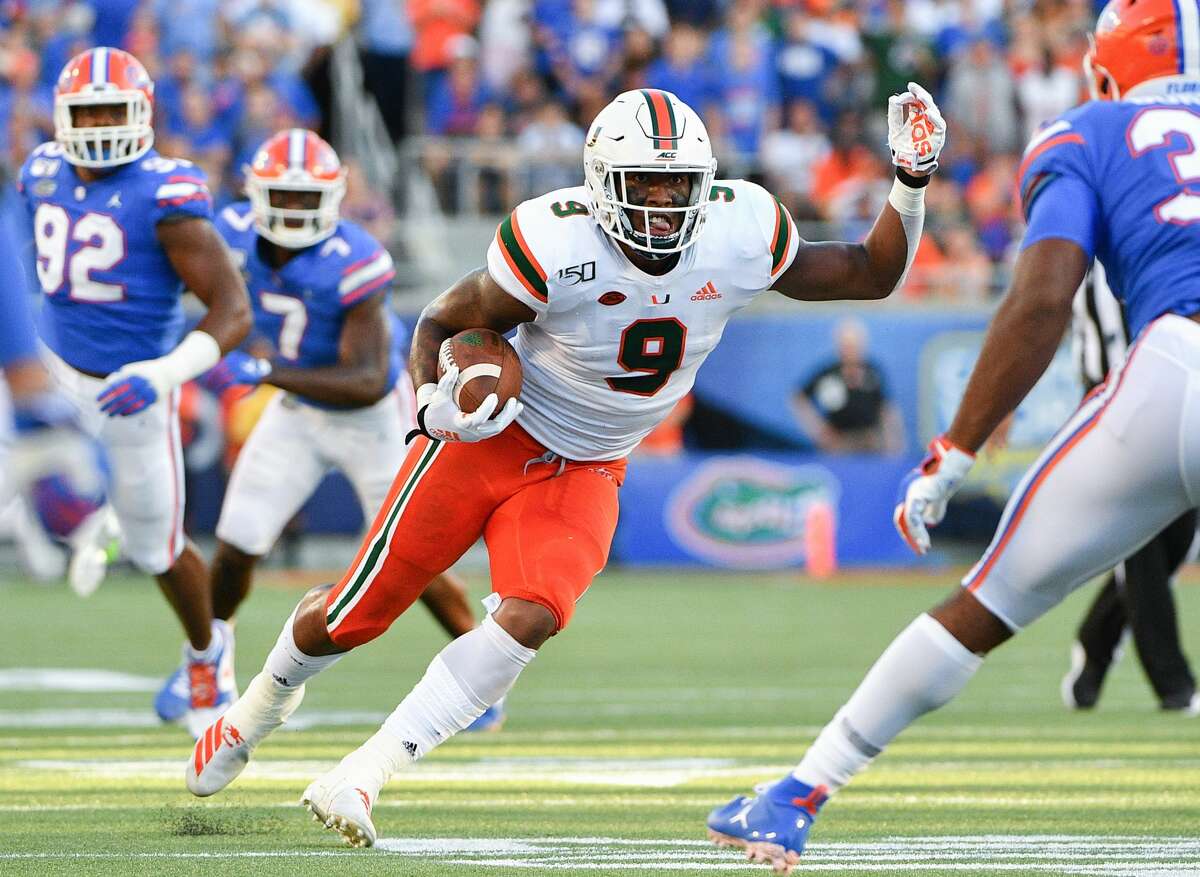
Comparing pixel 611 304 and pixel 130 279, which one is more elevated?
pixel 611 304

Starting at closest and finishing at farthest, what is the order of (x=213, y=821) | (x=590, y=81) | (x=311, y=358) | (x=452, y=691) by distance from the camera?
(x=452, y=691) < (x=213, y=821) < (x=311, y=358) < (x=590, y=81)

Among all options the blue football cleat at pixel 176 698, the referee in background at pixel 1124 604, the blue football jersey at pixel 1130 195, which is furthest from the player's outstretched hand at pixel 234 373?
the blue football jersey at pixel 1130 195

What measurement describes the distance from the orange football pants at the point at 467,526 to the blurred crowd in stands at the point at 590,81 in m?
9.04

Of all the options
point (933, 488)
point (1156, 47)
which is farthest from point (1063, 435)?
point (1156, 47)

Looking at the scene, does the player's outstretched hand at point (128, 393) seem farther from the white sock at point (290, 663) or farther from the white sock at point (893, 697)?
the white sock at point (893, 697)

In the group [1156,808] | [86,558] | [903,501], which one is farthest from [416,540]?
[86,558]

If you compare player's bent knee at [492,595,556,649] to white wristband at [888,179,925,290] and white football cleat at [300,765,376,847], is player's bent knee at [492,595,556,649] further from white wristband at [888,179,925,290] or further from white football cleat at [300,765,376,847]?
white wristband at [888,179,925,290]

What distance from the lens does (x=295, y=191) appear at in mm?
6730

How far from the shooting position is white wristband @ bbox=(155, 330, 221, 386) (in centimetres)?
556

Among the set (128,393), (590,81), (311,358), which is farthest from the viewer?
(590,81)

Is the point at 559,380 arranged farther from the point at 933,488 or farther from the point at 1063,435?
the point at 1063,435

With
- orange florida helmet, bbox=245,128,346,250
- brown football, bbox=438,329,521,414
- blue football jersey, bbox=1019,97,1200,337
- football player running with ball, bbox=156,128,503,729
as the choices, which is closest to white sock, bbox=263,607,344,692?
brown football, bbox=438,329,521,414

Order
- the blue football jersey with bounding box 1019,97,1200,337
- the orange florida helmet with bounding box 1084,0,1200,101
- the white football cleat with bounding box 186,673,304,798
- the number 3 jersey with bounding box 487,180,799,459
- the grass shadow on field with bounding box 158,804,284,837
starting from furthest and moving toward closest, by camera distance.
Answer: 1. the white football cleat with bounding box 186,673,304,798
2. the grass shadow on field with bounding box 158,804,284,837
3. the number 3 jersey with bounding box 487,180,799,459
4. the orange florida helmet with bounding box 1084,0,1200,101
5. the blue football jersey with bounding box 1019,97,1200,337

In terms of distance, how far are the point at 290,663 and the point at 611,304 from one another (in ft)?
3.68
